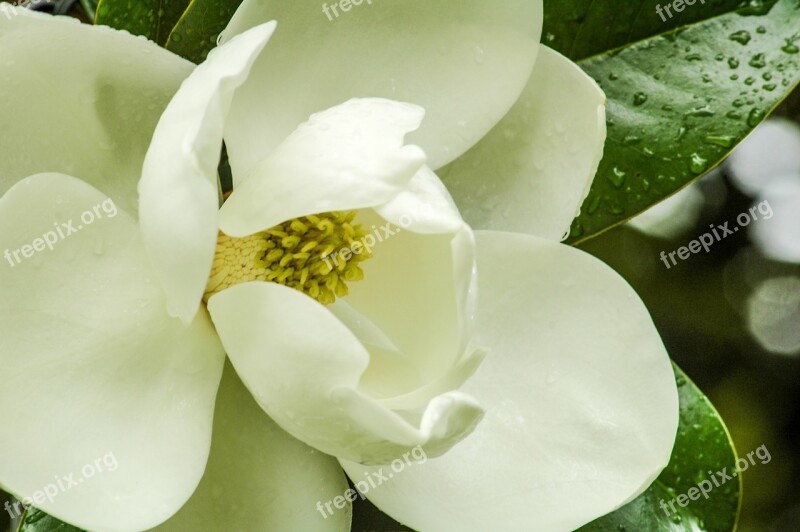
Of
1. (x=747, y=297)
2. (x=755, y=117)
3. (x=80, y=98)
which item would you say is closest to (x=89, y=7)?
(x=80, y=98)

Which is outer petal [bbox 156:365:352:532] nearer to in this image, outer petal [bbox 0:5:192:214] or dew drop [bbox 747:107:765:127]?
outer petal [bbox 0:5:192:214]

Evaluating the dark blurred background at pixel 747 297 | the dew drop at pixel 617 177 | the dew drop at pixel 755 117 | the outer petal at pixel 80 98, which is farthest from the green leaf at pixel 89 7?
the dark blurred background at pixel 747 297

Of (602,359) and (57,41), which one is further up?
(57,41)

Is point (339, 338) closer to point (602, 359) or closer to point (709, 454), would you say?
point (602, 359)

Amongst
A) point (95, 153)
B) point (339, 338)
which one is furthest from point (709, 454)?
point (95, 153)

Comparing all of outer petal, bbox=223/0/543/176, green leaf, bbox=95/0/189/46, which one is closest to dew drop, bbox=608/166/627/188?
outer petal, bbox=223/0/543/176

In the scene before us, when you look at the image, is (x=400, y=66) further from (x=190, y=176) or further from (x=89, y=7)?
(x=89, y=7)
